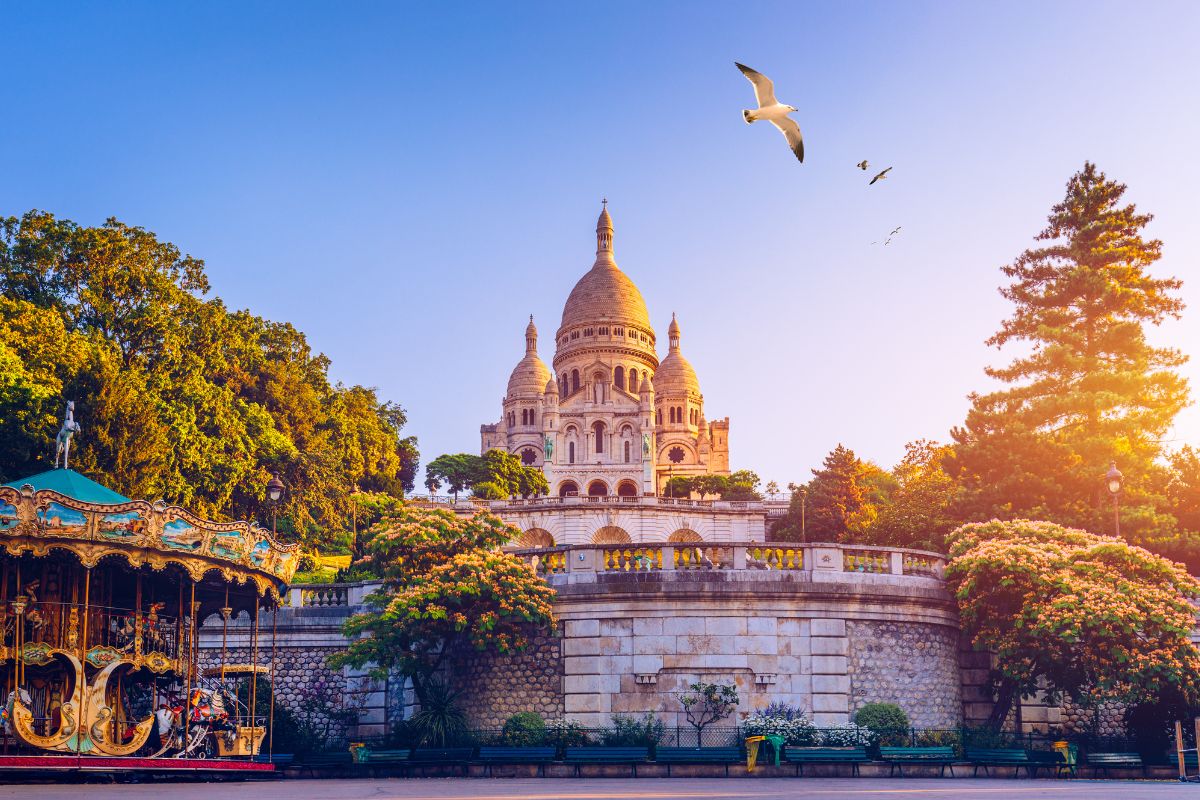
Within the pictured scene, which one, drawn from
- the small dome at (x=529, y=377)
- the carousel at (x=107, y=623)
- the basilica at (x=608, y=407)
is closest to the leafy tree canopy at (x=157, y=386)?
the carousel at (x=107, y=623)

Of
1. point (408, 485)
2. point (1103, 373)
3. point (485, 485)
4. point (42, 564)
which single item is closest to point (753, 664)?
point (42, 564)

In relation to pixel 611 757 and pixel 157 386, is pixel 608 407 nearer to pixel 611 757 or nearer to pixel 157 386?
pixel 157 386

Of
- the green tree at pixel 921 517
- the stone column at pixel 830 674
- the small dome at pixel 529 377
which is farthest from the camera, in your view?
the small dome at pixel 529 377

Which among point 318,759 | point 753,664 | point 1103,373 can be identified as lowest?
point 318,759

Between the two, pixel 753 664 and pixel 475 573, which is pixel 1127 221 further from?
pixel 475 573

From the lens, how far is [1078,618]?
27938 mm

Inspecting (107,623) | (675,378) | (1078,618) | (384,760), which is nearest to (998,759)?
(1078,618)

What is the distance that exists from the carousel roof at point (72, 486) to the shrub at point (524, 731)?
957 centimetres

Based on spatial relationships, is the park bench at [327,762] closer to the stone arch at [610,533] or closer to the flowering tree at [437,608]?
the flowering tree at [437,608]

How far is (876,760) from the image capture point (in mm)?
26781

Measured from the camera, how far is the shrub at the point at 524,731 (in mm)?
27703

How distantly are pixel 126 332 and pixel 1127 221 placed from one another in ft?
137

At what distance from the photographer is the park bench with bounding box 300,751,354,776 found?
27.3 metres

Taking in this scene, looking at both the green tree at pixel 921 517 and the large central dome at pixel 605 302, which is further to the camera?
the large central dome at pixel 605 302
